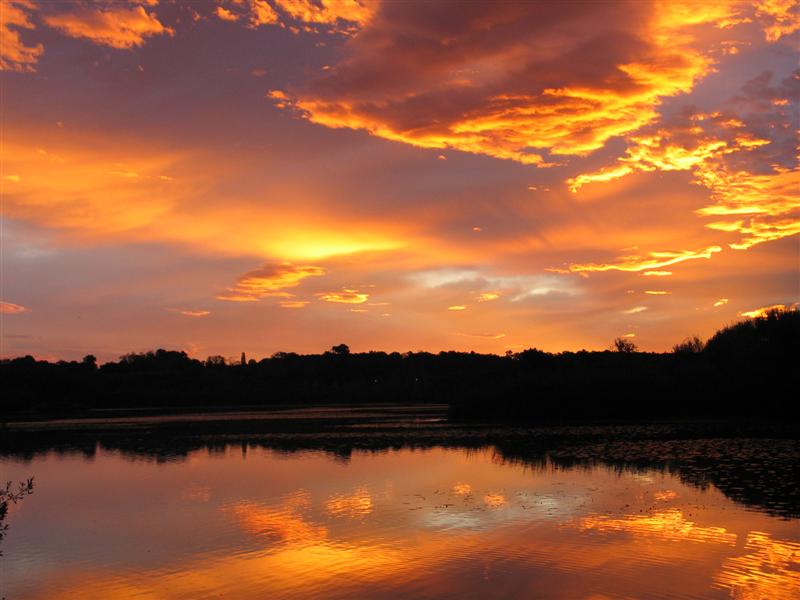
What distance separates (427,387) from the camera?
121 m

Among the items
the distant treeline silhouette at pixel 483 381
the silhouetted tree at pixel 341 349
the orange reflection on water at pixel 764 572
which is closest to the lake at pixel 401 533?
the orange reflection on water at pixel 764 572

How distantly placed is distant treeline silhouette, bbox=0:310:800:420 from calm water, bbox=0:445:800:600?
110ft

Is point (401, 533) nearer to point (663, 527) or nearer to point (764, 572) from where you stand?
point (663, 527)

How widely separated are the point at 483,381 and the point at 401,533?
8513 centimetres

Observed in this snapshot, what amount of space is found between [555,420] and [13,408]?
7382 cm

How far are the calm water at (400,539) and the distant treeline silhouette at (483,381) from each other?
110 ft

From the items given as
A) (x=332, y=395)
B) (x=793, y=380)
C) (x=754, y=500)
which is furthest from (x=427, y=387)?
(x=754, y=500)

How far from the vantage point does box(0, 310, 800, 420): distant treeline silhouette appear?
57.4 m

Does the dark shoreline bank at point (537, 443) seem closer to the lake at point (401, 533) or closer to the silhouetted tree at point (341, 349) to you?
the lake at point (401, 533)

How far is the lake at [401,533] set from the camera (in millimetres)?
13000

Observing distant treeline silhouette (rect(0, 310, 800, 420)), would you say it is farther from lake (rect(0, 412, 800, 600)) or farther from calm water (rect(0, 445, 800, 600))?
calm water (rect(0, 445, 800, 600))

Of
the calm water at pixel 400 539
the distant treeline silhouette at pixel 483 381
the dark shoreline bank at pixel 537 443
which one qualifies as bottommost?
the calm water at pixel 400 539

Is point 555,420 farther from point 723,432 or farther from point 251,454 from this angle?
point 251,454

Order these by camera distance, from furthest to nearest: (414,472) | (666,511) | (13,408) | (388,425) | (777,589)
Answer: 1. (13,408)
2. (388,425)
3. (414,472)
4. (666,511)
5. (777,589)
